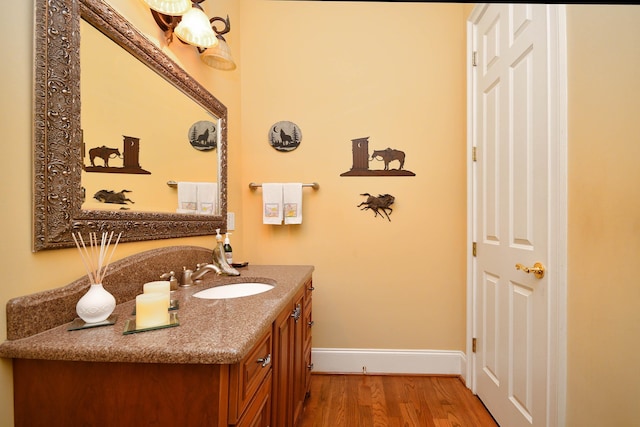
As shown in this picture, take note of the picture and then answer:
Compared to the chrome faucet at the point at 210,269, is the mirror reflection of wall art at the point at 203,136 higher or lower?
higher

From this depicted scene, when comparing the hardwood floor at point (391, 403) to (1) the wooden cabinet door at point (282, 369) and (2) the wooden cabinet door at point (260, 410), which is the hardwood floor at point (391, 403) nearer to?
(1) the wooden cabinet door at point (282, 369)

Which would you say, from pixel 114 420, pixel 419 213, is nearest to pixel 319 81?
pixel 419 213

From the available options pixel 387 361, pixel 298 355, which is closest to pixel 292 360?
pixel 298 355

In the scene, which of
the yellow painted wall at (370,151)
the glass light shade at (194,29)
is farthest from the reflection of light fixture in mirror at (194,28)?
the yellow painted wall at (370,151)

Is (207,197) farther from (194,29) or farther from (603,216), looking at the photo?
(603,216)

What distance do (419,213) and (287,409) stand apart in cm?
146

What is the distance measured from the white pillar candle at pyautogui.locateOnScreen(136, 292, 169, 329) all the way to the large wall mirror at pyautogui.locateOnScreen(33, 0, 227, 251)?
0.31 meters

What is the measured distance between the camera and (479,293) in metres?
1.98

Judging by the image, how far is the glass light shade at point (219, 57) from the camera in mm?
1600

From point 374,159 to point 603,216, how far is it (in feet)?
4.48

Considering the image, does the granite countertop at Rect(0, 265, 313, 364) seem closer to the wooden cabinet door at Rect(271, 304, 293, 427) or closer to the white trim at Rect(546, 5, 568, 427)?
the wooden cabinet door at Rect(271, 304, 293, 427)

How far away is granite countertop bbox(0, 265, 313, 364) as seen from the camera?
0.76 metres

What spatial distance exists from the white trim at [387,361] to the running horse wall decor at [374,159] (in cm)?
124

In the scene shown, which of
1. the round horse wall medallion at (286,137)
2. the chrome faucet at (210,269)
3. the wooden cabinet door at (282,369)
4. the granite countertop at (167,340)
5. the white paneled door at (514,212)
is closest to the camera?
the granite countertop at (167,340)
